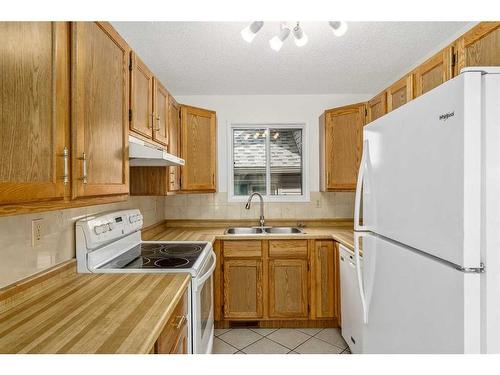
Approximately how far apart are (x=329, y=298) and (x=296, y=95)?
2166 mm

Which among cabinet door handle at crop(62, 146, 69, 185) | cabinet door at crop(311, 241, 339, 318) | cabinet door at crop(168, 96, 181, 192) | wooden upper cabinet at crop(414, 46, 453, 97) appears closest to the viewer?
cabinet door handle at crop(62, 146, 69, 185)

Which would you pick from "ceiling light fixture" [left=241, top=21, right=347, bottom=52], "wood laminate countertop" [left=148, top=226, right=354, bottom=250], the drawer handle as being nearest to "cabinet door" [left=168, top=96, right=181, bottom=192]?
"wood laminate countertop" [left=148, top=226, right=354, bottom=250]

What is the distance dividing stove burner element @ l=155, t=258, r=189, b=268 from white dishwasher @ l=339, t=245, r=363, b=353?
120 centimetres

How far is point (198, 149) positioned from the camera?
294 centimetres

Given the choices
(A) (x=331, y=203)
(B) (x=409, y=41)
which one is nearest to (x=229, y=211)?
(A) (x=331, y=203)

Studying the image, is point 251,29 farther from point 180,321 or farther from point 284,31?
point 180,321

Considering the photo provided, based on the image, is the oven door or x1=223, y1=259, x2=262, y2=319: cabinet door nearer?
the oven door

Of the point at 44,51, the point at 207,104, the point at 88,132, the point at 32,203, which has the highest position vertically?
the point at 207,104

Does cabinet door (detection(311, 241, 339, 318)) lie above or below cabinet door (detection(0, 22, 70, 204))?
below

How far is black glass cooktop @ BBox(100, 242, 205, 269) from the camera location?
169 cm

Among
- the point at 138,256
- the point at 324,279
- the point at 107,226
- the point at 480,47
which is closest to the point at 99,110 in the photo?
the point at 107,226

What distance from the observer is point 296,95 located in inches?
131

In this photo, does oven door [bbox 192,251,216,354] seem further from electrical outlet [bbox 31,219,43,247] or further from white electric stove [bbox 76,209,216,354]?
electrical outlet [bbox 31,219,43,247]
